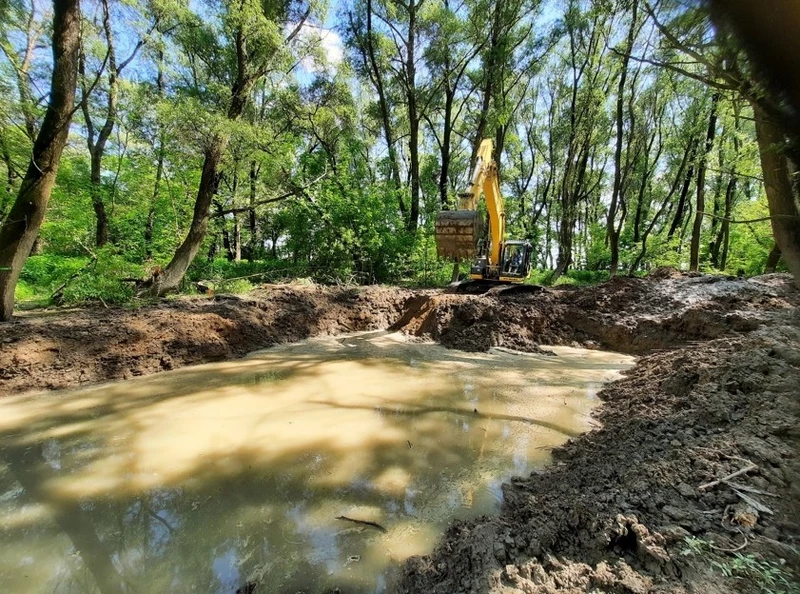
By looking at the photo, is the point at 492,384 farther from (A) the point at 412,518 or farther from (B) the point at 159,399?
(B) the point at 159,399

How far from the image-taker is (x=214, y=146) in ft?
30.5

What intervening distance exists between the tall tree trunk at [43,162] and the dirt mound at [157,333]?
39.0 inches

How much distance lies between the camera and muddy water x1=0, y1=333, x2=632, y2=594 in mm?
2529

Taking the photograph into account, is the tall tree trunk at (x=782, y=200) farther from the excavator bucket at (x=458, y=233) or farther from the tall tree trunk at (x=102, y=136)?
the tall tree trunk at (x=102, y=136)

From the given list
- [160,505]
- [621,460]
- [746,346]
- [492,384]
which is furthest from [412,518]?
[746,346]

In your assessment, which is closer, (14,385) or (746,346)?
(746,346)

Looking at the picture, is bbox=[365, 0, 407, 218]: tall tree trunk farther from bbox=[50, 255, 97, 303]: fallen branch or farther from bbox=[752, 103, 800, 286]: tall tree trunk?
bbox=[752, 103, 800, 286]: tall tree trunk

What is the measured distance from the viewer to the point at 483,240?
476 inches

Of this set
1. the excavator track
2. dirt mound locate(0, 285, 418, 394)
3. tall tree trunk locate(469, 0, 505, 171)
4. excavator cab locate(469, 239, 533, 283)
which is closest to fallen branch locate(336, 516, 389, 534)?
dirt mound locate(0, 285, 418, 394)

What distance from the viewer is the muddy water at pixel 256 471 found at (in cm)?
253

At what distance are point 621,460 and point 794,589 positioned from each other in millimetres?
1672

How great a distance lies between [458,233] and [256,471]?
6.55 m

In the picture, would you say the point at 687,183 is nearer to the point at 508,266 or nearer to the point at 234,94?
the point at 508,266

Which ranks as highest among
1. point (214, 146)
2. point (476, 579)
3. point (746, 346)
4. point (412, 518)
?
point (214, 146)
